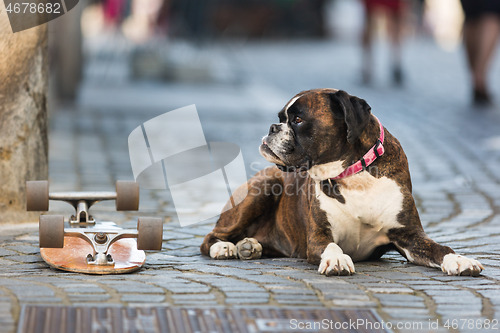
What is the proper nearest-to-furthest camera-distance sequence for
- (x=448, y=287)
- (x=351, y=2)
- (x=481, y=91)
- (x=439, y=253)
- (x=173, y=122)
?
1. (x=448, y=287)
2. (x=439, y=253)
3. (x=173, y=122)
4. (x=481, y=91)
5. (x=351, y=2)

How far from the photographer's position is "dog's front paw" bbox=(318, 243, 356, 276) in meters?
5.11

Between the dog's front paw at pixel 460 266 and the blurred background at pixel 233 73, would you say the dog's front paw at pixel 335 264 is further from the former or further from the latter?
the blurred background at pixel 233 73

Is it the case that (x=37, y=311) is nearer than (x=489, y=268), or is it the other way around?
(x=37, y=311)

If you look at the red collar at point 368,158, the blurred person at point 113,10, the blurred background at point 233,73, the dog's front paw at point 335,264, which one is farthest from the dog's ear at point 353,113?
the blurred person at point 113,10

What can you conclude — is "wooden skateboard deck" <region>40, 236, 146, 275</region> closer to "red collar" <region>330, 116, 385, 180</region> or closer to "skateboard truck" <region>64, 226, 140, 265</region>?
"skateboard truck" <region>64, 226, 140, 265</region>

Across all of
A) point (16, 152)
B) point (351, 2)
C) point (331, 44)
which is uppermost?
point (351, 2)

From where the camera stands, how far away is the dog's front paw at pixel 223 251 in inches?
224

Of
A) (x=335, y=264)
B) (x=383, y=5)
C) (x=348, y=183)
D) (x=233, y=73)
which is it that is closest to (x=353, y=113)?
(x=348, y=183)

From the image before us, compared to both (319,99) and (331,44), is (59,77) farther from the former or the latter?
(331,44)

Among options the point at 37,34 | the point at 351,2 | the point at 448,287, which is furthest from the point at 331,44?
the point at 448,287

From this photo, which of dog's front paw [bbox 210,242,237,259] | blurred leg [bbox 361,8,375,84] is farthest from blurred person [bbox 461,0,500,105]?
dog's front paw [bbox 210,242,237,259]

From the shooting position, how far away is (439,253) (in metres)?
5.27

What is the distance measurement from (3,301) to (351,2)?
2929 centimetres

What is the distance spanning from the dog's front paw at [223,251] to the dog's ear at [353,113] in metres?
1.10
